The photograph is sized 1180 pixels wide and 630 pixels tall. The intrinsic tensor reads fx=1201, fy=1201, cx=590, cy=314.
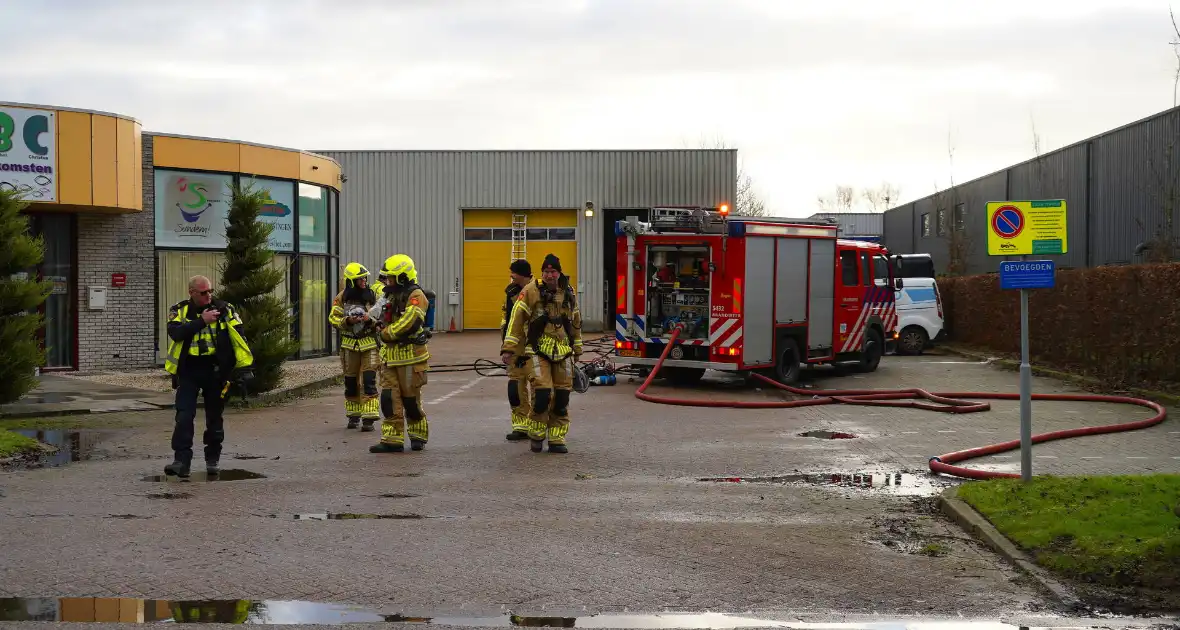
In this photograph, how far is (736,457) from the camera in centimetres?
1149

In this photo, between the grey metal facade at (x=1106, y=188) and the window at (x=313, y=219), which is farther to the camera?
the grey metal facade at (x=1106, y=188)

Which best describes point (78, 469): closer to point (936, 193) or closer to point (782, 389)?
point (782, 389)

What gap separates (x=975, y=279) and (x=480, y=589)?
82.2 feet

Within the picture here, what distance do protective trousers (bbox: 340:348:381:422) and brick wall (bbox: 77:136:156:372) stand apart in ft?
31.9

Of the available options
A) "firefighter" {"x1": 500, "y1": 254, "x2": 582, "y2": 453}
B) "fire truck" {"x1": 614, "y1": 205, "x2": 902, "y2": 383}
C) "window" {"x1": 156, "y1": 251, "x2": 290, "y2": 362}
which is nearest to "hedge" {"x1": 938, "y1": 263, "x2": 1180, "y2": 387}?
"fire truck" {"x1": 614, "y1": 205, "x2": 902, "y2": 383}

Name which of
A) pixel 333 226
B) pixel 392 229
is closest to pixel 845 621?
pixel 333 226

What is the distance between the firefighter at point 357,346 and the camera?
13.4 m

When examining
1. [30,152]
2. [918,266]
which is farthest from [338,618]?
[918,266]

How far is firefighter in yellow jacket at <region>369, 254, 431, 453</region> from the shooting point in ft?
37.5

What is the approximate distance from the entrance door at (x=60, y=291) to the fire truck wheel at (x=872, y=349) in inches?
560

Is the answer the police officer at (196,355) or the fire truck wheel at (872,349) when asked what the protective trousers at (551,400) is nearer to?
the police officer at (196,355)

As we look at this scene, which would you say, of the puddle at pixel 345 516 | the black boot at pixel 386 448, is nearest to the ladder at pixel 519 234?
the black boot at pixel 386 448

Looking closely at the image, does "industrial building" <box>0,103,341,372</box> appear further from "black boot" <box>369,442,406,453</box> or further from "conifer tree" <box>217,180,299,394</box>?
"black boot" <box>369,442,406,453</box>

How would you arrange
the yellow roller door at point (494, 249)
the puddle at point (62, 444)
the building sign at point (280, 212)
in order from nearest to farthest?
the puddle at point (62, 444)
the building sign at point (280, 212)
the yellow roller door at point (494, 249)
